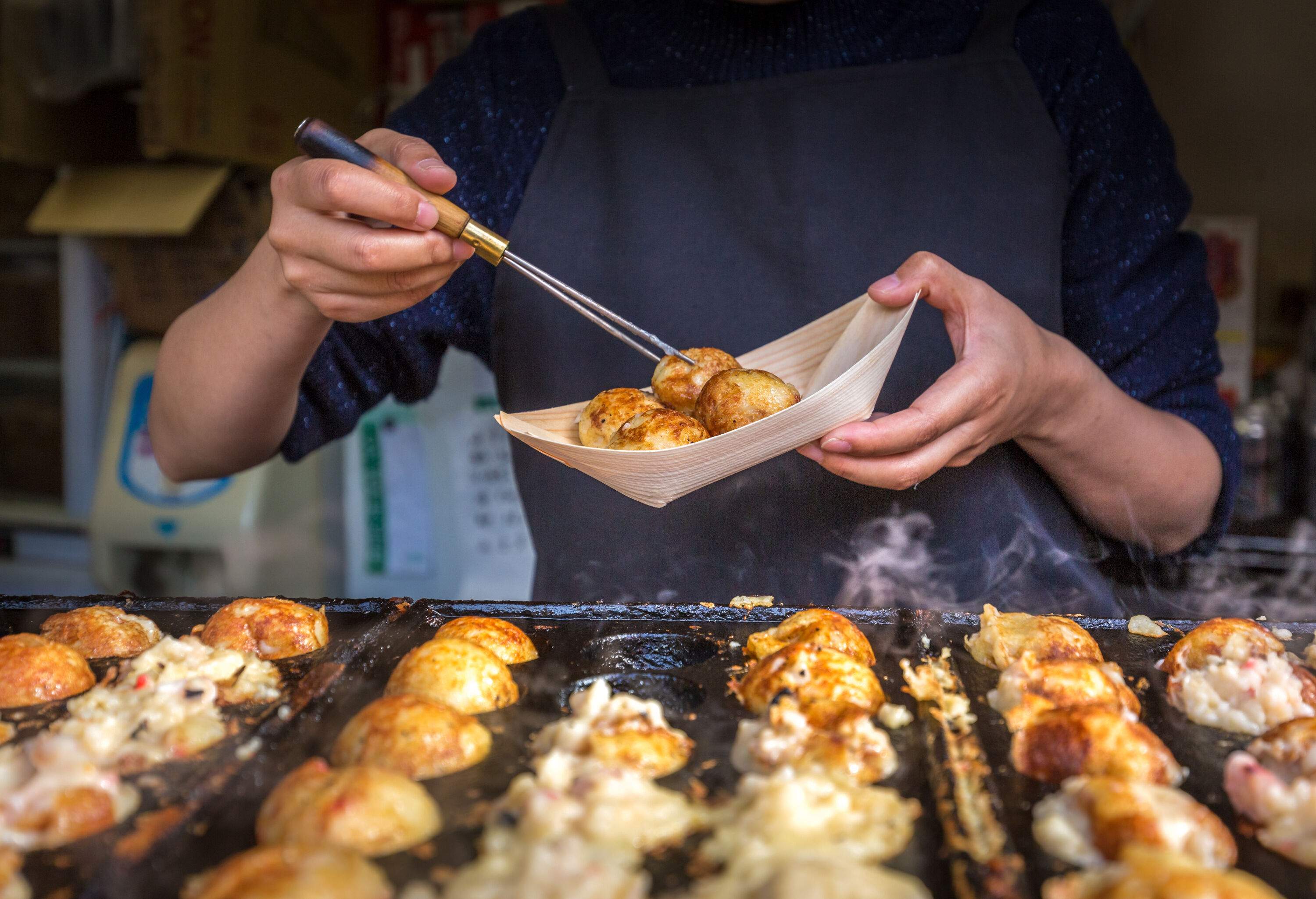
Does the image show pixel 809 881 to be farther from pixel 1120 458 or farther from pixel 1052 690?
pixel 1120 458

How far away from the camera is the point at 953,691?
56.9 inches

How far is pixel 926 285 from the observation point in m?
1.64

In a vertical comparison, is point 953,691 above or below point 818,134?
below

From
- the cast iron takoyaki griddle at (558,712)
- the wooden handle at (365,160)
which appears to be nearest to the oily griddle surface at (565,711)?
the cast iron takoyaki griddle at (558,712)

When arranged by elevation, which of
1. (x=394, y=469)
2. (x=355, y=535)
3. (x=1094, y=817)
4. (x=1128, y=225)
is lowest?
(x=355, y=535)

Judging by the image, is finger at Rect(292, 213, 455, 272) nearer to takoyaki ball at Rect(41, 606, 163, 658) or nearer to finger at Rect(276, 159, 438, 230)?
finger at Rect(276, 159, 438, 230)

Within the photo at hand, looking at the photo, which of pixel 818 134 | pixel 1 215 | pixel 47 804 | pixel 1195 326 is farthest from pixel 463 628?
pixel 1 215

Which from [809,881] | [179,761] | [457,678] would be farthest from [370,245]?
[809,881]

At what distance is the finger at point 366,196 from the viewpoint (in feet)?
4.98

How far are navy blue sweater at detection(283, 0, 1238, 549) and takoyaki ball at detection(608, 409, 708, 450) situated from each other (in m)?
0.79

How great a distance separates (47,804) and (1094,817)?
1.16 meters

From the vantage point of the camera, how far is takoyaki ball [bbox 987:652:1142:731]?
4.40 feet

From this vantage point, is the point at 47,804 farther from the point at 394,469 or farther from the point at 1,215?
the point at 1,215

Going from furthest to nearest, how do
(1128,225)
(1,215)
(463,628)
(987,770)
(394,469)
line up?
1. (1,215)
2. (394,469)
3. (1128,225)
4. (463,628)
5. (987,770)
